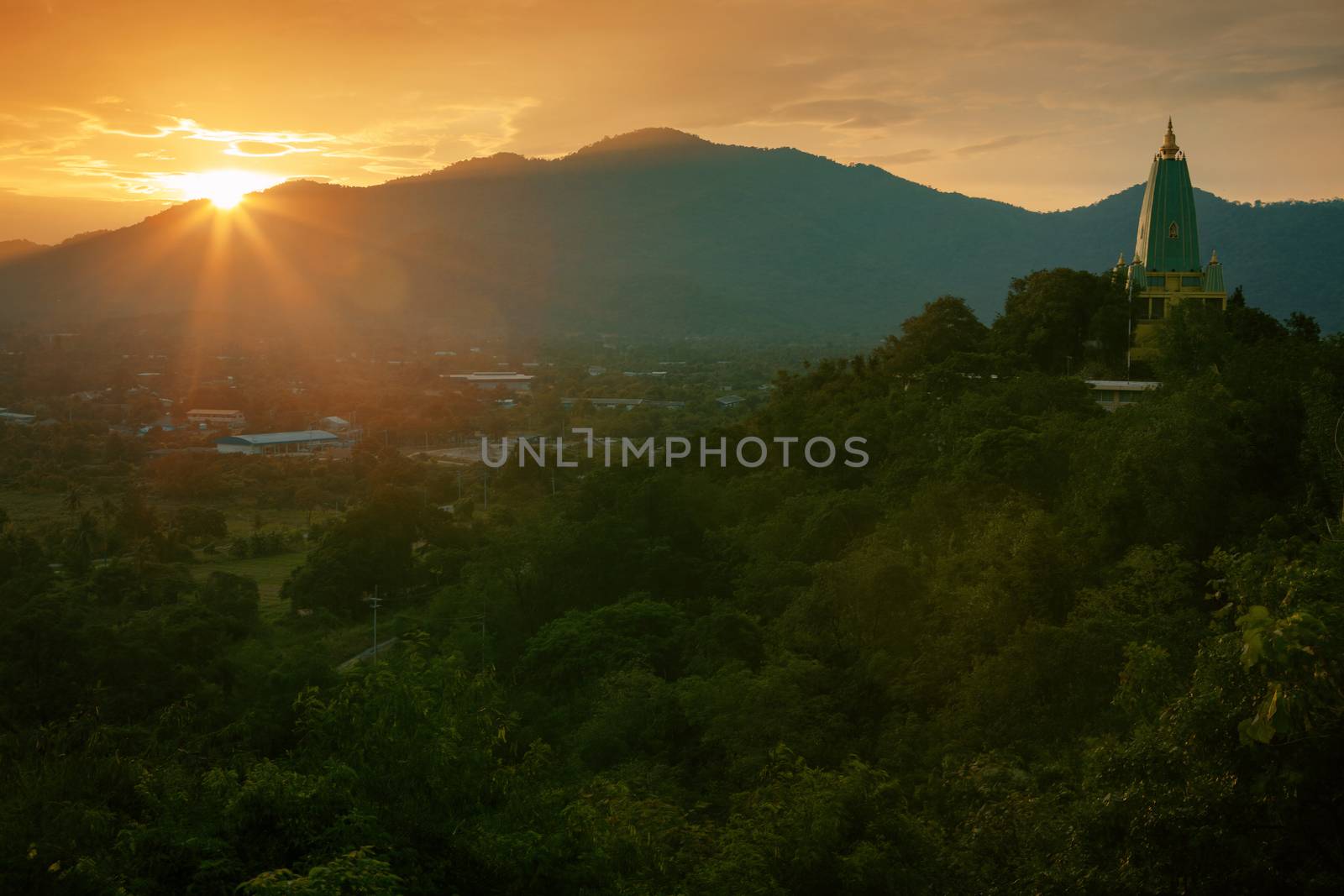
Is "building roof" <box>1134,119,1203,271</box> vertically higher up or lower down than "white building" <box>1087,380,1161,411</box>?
higher up

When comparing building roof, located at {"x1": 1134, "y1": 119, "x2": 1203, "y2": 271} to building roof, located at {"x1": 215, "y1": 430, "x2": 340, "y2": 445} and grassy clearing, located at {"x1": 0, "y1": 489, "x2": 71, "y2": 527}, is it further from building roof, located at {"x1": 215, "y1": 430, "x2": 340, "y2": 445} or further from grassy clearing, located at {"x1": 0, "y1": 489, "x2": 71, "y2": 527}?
building roof, located at {"x1": 215, "y1": 430, "x2": 340, "y2": 445}

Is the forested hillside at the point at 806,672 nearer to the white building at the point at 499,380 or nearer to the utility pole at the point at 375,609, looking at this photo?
the utility pole at the point at 375,609

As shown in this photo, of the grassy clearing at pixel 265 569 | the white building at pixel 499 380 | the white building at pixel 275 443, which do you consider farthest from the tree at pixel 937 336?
the white building at pixel 499 380

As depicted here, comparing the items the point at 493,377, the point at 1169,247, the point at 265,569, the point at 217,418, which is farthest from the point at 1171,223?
the point at 493,377

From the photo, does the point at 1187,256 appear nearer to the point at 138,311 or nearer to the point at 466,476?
the point at 466,476

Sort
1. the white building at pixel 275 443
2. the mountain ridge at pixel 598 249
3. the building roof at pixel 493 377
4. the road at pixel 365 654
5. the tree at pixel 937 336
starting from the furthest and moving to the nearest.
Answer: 1. the mountain ridge at pixel 598 249
2. the building roof at pixel 493 377
3. the white building at pixel 275 443
4. the tree at pixel 937 336
5. the road at pixel 365 654

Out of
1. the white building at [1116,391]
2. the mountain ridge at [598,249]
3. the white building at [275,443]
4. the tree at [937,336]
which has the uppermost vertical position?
the mountain ridge at [598,249]

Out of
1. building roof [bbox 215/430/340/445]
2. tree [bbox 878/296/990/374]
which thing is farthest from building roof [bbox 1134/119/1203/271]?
building roof [bbox 215/430/340/445]
